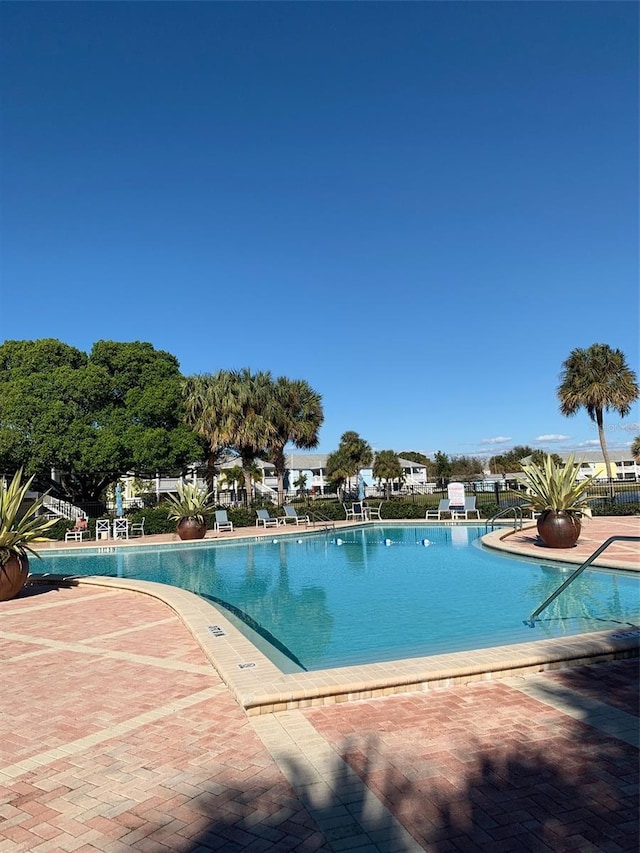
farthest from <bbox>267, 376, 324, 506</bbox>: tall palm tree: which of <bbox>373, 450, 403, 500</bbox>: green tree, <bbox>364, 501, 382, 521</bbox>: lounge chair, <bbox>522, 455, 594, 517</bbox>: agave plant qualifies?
<bbox>522, 455, 594, 517</bbox>: agave plant

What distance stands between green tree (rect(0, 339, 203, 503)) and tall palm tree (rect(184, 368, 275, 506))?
4.09 ft

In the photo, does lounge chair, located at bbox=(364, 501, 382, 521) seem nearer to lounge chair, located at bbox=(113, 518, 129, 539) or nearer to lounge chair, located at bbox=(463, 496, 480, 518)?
lounge chair, located at bbox=(463, 496, 480, 518)

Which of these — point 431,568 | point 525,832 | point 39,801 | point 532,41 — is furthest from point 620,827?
point 532,41

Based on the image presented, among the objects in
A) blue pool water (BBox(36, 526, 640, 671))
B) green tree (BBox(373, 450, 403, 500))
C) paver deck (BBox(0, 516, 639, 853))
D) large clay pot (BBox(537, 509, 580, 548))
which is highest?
green tree (BBox(373, 450, 403, 500))

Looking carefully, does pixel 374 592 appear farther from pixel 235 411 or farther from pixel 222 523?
pixel 235 411

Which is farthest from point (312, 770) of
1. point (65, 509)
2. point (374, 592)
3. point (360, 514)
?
point (65, 509)

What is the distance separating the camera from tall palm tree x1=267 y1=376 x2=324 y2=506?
33.5 meters

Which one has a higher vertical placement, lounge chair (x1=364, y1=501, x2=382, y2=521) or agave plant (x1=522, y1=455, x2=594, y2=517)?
agave plant (x1=522, y1=455, x2=594, y2=517)

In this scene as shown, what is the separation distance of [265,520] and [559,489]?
14908 mm

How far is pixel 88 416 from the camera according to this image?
3241 centimetres

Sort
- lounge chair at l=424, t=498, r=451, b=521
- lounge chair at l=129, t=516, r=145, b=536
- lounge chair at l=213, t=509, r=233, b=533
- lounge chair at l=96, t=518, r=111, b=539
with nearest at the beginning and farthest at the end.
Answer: lounge chair at l=96, t=518, r=111, b=539
lounge chair at l=129, t=516, r=145, b=536
lounge chair at l=213, t=509, r=233, b=533
lounge chair at l=424, t=498, r=451, b=521

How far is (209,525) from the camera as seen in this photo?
26.6 meters

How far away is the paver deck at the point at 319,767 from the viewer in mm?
2918

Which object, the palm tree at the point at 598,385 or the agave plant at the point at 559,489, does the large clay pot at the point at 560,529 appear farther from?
the palm tree at the point at 598,385
